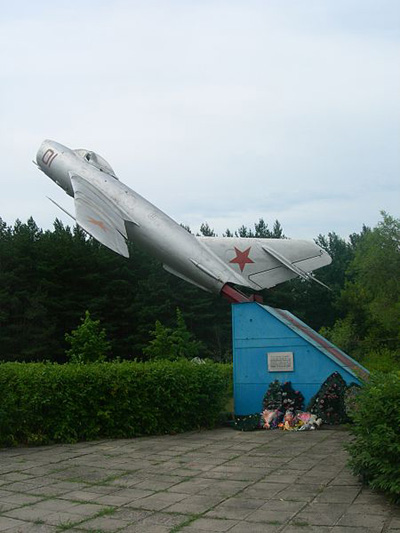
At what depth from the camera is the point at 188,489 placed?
6.16 metres

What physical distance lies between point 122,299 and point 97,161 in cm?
2089

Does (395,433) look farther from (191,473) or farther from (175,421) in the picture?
(175,421)

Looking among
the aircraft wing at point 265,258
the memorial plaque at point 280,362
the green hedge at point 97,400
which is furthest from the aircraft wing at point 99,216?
the memorial plaque at point 280,362

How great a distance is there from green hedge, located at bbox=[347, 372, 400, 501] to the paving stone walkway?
21cm

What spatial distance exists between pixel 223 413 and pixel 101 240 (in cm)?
422

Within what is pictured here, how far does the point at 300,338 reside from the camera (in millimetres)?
11266

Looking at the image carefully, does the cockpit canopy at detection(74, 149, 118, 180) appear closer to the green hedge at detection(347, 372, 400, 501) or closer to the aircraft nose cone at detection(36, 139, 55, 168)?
the aircraft nose cone at detection(36, 139, 55, 168)

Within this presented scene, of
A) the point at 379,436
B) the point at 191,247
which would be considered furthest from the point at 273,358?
the point at 379,436

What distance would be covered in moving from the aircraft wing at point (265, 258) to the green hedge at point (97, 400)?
3.27 m

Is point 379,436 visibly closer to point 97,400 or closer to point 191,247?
point 97,400

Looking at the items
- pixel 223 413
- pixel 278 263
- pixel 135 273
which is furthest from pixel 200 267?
pixel 135 273

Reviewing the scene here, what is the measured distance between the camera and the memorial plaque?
11250 mm

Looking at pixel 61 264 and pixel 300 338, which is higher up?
pixel 61 264

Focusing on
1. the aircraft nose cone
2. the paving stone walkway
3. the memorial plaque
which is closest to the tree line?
the aircraft nose cone
